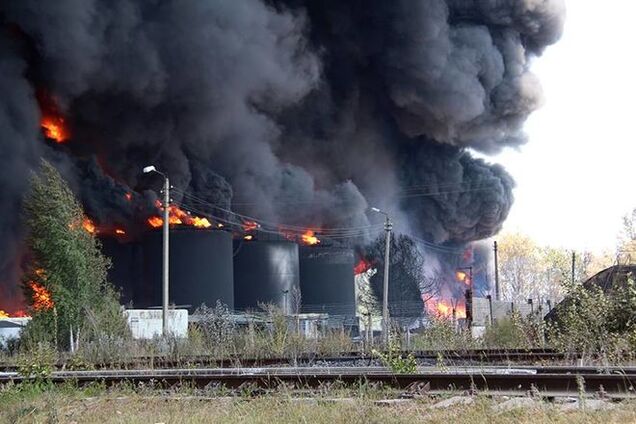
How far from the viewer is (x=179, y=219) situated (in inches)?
1687

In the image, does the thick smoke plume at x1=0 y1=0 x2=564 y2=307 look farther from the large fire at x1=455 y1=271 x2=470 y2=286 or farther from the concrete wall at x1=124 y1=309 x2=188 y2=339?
the concrete wall at x1=124 y1=309 x2=188 y2=339

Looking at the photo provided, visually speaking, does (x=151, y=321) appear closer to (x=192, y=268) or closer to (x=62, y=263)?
(x=62, y=263)

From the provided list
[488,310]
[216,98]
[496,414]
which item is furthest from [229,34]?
[496,414]

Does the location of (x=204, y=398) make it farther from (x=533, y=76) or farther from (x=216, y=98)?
(x=533, y=76)

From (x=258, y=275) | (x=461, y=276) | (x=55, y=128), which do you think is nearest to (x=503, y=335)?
(x=258, y=275)

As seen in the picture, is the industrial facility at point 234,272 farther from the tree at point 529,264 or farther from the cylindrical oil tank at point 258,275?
the tree at point 529,264

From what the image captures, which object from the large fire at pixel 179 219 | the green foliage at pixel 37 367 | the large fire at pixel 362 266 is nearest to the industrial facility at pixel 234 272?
the large fire at pixel 179 219

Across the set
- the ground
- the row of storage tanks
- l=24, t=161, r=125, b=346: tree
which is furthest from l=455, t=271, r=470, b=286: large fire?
the ground

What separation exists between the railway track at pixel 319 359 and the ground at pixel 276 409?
405cm

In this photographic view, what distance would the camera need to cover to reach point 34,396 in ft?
29.6

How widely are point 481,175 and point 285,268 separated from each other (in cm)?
1997

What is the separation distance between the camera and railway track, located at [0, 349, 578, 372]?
12.6 metres

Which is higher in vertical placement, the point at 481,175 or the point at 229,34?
the point at 229,34

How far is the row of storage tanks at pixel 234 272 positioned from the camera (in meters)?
42.0
